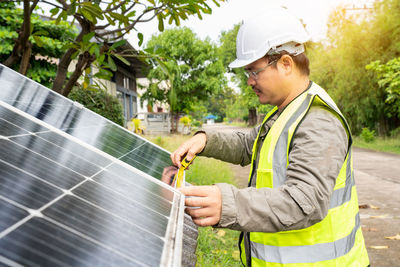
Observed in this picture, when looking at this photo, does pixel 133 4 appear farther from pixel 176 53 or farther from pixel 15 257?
pixel 176 53

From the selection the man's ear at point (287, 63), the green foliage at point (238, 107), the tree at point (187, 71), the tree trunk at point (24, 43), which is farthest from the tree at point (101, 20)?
the green foliage at point (238, 107)

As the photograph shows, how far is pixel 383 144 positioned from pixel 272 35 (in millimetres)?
18072

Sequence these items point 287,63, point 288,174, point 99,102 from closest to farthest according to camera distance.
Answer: point 288,174, point 287,63, point 99,102

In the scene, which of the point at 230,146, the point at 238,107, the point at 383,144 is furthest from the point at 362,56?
the point at 238,107

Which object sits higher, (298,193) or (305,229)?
(298,193)

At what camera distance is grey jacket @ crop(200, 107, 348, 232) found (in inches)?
49.0

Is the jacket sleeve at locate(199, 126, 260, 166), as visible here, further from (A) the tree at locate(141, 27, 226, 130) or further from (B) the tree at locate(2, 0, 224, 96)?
(A) the tree at locate(141, 27, 226, 130)

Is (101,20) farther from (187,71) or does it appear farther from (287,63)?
(187,71)

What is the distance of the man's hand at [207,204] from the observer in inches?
49.6

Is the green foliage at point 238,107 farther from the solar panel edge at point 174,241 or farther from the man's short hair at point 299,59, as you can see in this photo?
the solar panel edge at point 174,241

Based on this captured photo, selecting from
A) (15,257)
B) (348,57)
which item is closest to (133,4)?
(15,257)

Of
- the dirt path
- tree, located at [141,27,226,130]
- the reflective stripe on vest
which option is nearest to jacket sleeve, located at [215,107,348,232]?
the reflective stripe on vest

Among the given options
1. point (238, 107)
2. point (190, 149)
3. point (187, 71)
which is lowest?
point (190, 149)

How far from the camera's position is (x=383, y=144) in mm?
17344
